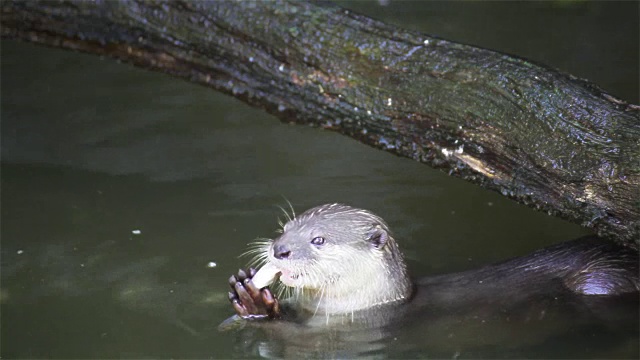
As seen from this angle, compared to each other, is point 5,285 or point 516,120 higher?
point 516,120

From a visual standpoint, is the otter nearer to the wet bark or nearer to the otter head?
the otter head

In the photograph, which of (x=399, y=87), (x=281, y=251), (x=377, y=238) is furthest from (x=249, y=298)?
(x=399, y=87)

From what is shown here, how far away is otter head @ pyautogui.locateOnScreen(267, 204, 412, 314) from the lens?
4031mm

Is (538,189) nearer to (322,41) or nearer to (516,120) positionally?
(516,120)

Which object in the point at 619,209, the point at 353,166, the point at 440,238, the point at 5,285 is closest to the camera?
the point at 619,209

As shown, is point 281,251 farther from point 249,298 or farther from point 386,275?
point 386,275

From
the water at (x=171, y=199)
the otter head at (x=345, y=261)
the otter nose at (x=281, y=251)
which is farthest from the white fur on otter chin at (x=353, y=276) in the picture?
the water at (x=171, y=199)

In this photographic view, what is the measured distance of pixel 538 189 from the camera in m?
3.69

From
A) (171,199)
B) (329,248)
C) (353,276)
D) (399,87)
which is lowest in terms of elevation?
(171,199)

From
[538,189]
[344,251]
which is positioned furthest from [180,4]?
[538,189]

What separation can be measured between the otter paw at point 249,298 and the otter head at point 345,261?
0.12m

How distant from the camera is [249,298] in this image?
3932 millimetres

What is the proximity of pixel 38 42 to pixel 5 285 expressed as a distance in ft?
3.32

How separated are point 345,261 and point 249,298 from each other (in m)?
0.42
